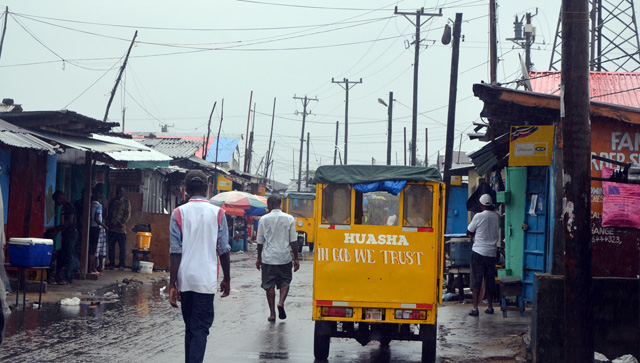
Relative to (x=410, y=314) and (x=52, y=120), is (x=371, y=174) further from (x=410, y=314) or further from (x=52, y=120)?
(x=52, y=120)

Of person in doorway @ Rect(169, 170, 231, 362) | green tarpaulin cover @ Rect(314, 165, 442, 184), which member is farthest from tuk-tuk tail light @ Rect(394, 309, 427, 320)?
person in doorway @ Rect(169, 170, 231, 362)

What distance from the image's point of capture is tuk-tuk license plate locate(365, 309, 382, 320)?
884 centimetres

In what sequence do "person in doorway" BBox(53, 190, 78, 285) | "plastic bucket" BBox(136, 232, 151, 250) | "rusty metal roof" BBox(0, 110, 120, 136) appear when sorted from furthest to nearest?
"plastic bucket" BBox(136, 232, 151, 250) < "person in doorway" BBox(53, 190, 78, 285) < "rusty metal roof" BBox(0, 110, 120, 136)

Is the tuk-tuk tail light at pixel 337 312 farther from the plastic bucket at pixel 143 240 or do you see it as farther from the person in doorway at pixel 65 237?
the plastic bucket at pixel 143 240

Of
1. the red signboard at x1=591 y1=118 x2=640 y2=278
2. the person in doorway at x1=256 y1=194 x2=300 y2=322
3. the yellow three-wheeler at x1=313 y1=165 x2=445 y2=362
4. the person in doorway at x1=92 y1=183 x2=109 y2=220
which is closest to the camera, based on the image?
the yellow three-wheeler at x1=313 y1=165 x2=445 y2=362

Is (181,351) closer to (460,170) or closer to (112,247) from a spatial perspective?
(112,247)

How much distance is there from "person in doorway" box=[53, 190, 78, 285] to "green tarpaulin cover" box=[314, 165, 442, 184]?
887 cm

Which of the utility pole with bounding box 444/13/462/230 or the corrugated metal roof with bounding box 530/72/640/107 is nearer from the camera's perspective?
the corrugated metal roof with bounding box 530/72/640/107

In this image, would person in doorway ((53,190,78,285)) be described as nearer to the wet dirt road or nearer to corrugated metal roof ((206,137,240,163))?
the wet dirt road

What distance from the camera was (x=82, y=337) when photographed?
9.95m

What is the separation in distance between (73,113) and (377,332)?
865 cm

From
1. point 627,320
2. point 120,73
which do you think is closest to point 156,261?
point 120,73

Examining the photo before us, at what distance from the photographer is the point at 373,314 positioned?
8.84 meters

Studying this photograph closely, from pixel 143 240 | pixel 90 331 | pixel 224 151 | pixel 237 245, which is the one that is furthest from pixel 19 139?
pixel 224 151
